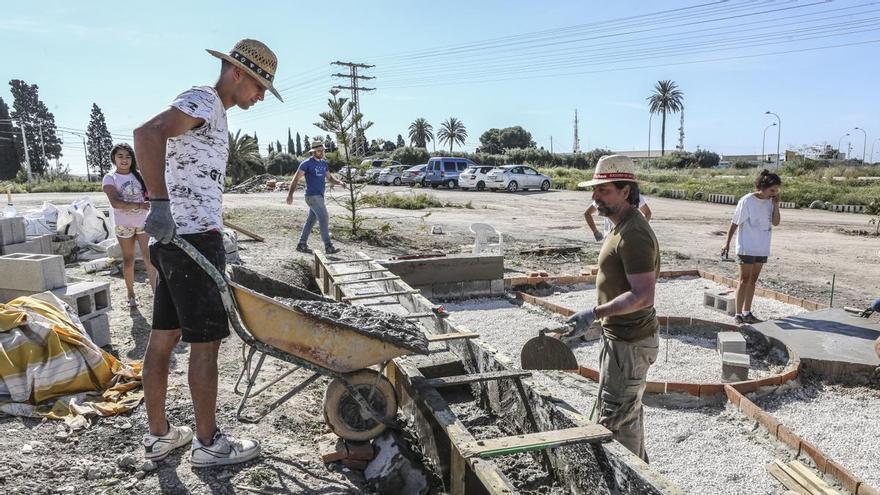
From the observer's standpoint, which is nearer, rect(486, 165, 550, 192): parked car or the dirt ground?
the dirt ground

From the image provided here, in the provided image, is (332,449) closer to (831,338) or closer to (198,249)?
(198,249)

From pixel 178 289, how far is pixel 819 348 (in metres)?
4.85

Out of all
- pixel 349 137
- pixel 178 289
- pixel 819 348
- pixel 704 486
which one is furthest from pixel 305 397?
pixel 349 137

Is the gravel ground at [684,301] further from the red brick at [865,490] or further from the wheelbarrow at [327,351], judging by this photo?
the wheelbarrow at [327,351]

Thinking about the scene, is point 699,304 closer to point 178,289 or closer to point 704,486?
point 704,486

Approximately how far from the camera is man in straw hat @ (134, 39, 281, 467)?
7.57 ft

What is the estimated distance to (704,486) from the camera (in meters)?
2.99

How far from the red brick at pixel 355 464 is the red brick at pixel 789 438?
2.43m

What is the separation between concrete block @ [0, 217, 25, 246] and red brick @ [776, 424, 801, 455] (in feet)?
21.1

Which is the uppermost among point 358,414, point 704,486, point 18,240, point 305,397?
point 18,240

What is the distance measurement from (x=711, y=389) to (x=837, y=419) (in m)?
0.77

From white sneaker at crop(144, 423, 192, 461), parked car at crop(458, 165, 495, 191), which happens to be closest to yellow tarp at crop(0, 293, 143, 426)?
white sneaker at crop(144, 423, 192, 461)

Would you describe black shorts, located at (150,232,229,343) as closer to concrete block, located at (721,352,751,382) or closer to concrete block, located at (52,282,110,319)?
concrete block, located at (52,282,110,319)

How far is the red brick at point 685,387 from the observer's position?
3.96m
